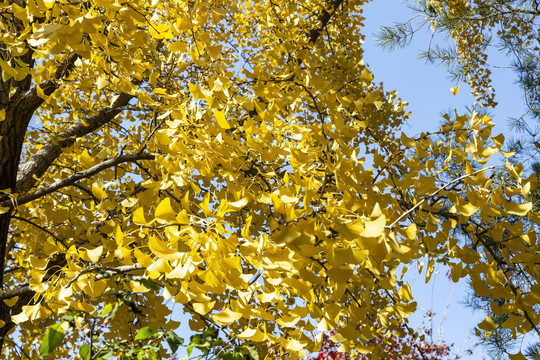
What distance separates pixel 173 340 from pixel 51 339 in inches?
14.7

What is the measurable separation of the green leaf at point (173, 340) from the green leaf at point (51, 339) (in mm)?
332

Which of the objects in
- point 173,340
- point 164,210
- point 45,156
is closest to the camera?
point 164,210

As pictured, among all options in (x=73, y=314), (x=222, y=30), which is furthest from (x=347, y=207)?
(x=222, y=30)

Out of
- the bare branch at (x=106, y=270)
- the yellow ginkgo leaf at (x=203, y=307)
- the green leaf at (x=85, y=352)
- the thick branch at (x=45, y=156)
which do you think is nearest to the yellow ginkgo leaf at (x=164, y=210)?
the yellow ginkgo leaf at (x=203, y=307)

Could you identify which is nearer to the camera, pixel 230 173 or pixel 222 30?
pixel 230 173

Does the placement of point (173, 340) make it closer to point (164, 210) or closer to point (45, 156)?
point (164, 210)

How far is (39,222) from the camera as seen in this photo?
163 inches

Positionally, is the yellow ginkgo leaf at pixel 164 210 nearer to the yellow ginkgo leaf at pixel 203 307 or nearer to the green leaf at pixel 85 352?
the yellow ginkgo leaf at pixel 203 307

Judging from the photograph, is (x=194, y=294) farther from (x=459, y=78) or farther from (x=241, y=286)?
(x=459, y=78)

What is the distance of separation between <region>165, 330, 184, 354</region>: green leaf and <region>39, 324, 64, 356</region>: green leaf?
332mm

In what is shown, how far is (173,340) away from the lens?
1.59 m

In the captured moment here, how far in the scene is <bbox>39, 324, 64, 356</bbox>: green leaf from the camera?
4.79 ft

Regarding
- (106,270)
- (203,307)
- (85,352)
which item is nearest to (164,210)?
(203,307)

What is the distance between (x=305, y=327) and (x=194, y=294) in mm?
392
